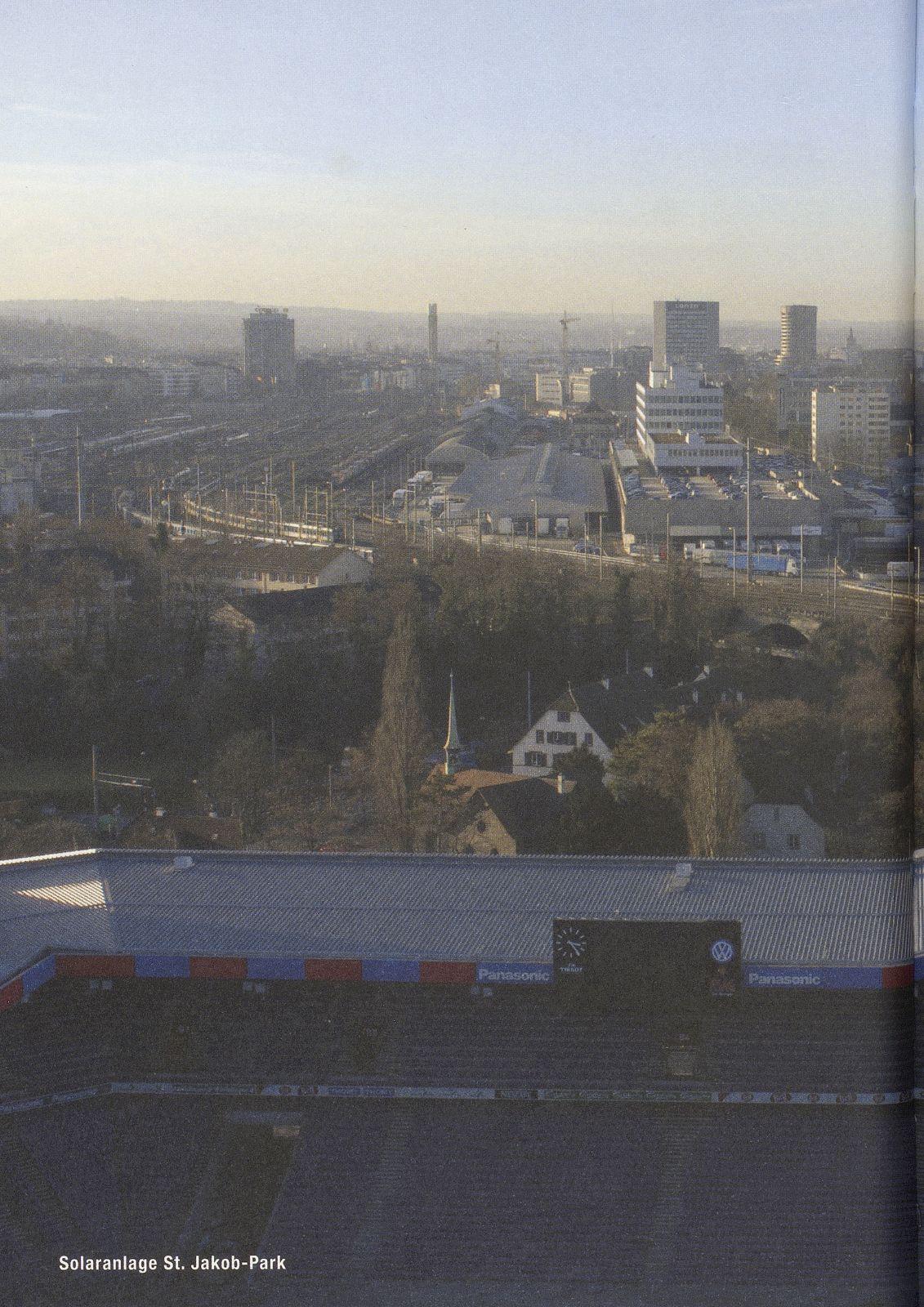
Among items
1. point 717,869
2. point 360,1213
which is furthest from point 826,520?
point 360,1213

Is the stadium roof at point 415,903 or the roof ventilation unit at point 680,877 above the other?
the roof ventilation unit at point 680,877

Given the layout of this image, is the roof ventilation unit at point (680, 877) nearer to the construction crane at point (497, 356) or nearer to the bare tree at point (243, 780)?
the bare tree at point (243, 780)

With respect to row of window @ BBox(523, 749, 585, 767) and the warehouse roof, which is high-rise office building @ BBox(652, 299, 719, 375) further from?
row of window @ BBox(523, 749, 585, 767)

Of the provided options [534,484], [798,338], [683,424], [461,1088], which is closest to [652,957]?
[461,1088]

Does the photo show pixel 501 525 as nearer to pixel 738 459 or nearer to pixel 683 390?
pixel 738 459

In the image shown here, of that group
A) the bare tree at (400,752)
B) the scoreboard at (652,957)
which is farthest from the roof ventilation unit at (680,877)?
the bare tree at (400,752)

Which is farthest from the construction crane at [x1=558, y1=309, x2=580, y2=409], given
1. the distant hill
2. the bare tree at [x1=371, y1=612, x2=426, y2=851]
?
the bare tree at [x1=371, y1=612, x2=426, y2=851]
